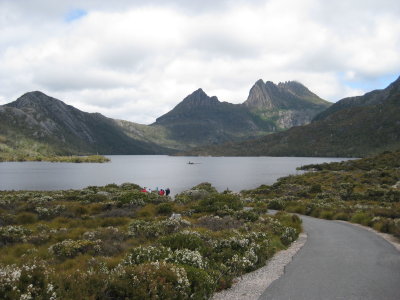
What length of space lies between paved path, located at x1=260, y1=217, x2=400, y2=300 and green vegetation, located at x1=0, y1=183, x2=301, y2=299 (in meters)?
1.69

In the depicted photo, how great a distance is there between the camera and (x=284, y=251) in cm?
1688

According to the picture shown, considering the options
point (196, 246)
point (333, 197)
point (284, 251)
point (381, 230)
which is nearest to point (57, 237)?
point (196, 246)

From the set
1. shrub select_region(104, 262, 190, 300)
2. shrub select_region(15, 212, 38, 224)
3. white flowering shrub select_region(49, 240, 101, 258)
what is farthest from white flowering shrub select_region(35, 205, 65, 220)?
shrub select_region(104, 262, 190, 300)

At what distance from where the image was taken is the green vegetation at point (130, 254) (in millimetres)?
8352

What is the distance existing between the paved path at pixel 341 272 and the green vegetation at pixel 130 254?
1.69 metres

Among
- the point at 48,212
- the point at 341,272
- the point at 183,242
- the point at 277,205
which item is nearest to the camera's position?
the point at 341,272

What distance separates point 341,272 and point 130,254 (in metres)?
8.06

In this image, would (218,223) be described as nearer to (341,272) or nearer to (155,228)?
(155,228)

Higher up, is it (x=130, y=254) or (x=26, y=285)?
(x=26, y=285)

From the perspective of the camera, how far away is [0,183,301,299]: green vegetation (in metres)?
8.35

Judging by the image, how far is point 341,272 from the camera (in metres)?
12.5

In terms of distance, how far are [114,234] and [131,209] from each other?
12531 mm

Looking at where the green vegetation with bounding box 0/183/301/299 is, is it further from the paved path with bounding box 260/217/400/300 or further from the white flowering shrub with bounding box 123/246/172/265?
the paved path with bounding box 260/217/400/300

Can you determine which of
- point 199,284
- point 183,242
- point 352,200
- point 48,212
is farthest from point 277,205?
point 199,284
